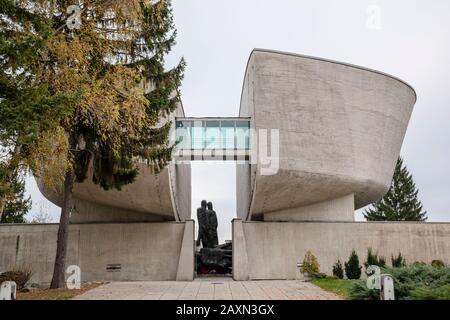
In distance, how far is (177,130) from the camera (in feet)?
81.8

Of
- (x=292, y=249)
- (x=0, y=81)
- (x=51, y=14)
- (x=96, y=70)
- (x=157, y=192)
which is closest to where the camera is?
(x=0, y=81)

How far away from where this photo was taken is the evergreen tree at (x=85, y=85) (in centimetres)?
846

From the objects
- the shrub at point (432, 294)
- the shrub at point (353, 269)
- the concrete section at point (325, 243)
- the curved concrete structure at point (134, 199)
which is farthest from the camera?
the concrete section at point (325, 243)

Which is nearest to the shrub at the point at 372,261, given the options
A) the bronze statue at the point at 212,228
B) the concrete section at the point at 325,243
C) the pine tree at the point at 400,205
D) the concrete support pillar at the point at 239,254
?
the concrete section at the point at 325,243

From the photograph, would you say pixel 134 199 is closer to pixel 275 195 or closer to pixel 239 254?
pixel 239 254

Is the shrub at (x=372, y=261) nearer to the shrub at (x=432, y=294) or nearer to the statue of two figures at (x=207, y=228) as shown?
the statue of two figures at (x=207, y=228)

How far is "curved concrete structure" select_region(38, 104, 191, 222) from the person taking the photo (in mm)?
21469

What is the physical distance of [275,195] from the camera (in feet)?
77.1

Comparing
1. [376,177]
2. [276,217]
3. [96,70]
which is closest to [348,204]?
[376,177]

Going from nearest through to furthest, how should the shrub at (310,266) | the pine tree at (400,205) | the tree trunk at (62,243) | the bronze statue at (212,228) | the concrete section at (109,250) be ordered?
1. the tree trunk at (62,243)
2. the shrub at (310,266)
3. the concrete section at (109,250)
4. the bronze statue at (212,228)
5. the pine tree at (400,205)

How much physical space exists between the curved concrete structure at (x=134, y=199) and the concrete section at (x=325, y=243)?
3.74 meters

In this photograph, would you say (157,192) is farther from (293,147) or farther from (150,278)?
(293,147)

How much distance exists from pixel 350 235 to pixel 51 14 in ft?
58.7
